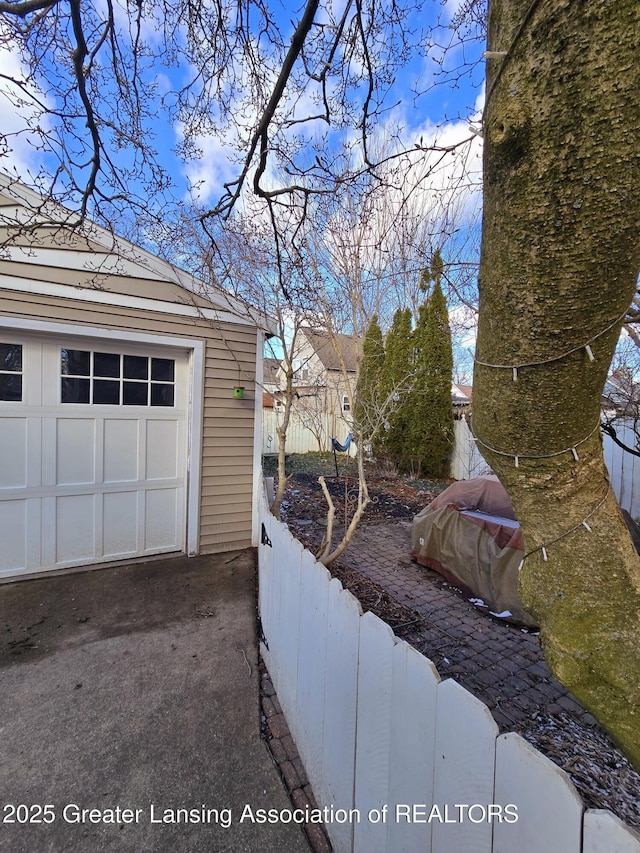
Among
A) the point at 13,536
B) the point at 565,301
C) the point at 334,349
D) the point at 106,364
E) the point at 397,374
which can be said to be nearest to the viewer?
the point at 565,301

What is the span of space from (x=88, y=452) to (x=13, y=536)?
38.2 inches

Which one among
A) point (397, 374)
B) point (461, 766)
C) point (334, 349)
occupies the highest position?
point (334, 349)

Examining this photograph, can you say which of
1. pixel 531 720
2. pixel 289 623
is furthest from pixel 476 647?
pixel 289 623

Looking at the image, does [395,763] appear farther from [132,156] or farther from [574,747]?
[132,156]

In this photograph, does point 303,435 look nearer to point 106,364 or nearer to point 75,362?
point 106,364

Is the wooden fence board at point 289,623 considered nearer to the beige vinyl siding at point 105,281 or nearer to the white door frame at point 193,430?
the white door frame at point 193,430

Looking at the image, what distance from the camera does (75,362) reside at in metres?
3.81

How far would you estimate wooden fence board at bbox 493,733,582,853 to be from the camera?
67 centimetres

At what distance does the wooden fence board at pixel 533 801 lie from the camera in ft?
2.19

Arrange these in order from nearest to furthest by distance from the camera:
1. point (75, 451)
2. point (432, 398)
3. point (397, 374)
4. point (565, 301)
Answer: point (565, 301) → point (75, 451) → point (432, 398) → point (397, 374)

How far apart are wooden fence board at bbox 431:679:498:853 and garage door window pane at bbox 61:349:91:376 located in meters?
4.15

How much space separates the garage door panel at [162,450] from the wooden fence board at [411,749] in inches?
145

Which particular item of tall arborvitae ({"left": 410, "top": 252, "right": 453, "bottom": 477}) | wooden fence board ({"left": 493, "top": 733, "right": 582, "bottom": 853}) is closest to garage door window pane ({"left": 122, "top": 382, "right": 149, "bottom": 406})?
wooden fence board ({"left": 493, "top": 733, "right": 582, "bottom": 853})

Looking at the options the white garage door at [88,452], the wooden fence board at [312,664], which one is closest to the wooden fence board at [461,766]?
the wooden fence board at [312,664]
